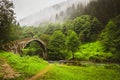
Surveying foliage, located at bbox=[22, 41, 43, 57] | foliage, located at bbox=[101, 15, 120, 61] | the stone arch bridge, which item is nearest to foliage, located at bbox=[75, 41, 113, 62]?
foliage, located at bbox=[101, 15, 120, 61]

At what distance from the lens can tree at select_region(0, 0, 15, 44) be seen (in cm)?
5723

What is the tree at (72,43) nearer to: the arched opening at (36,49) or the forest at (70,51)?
the forest at (70,51)

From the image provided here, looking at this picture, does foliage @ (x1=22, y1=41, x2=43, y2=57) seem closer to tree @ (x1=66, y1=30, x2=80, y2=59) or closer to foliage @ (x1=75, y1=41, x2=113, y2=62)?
tree @ (x1=66, y1=30, x2=80, y2=59)

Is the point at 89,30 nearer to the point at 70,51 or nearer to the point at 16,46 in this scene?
the point at 70,51

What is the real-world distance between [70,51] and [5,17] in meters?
44.8

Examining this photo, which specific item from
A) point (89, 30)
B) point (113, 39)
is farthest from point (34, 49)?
point (113, 39)

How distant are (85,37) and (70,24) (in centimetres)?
1804

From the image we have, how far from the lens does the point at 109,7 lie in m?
137

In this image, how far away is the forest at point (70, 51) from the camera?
37.6 metres

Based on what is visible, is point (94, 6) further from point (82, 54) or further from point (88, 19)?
point (82, 54)

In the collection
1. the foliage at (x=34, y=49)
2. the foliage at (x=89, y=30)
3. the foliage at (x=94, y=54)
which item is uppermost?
the foliage at (x=89, y=30)

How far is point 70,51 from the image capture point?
96625mm

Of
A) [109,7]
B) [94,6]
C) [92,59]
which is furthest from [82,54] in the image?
[94,6]

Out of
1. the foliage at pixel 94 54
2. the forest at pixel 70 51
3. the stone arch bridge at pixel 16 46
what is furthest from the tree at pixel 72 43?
the stone arch bridge at pixel 16 46
